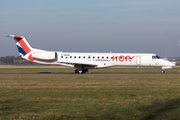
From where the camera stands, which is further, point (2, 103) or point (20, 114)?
point (2, 103)

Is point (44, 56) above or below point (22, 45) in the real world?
below

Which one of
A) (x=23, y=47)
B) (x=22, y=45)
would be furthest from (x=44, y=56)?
(x=22, y=45)

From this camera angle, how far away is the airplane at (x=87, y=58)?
3634cm

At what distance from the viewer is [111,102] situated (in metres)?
11.4

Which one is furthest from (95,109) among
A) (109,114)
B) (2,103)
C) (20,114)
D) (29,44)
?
(29,44)

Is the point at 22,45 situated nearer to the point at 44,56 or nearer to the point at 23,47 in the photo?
the point at 23,47

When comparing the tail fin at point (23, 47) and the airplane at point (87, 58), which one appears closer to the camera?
the airplane at point (87, 58)

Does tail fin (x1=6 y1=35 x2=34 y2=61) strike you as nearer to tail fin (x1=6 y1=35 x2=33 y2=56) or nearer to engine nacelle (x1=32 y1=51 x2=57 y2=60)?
tail fin (x1=6 y1=35 x2=33 y2=56)

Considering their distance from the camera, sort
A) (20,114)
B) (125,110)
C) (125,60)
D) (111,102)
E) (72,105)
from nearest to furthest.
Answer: (20,114)
(125,110)
(72,105)
(111,102)
(125,60)

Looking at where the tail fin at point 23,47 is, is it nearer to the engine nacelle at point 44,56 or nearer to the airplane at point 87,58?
the airplane at point 87,58

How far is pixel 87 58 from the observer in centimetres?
3747

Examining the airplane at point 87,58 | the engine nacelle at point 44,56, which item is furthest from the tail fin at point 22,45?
the engine nacelle at point 44,56

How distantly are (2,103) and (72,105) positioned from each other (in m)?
3.39

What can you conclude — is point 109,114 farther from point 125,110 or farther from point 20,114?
point 20,114
